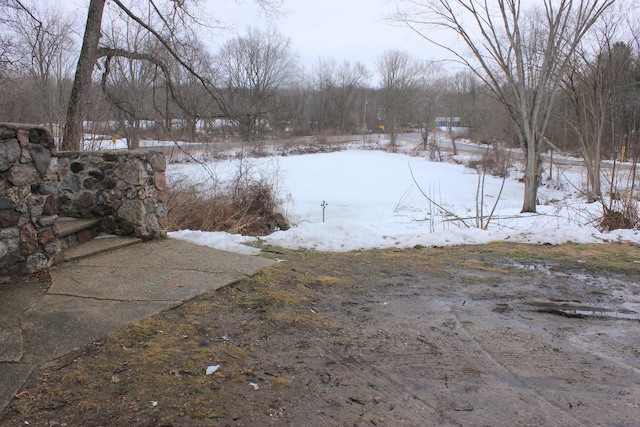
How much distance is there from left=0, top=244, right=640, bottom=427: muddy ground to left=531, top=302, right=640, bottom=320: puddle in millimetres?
18

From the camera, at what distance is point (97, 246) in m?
5.02

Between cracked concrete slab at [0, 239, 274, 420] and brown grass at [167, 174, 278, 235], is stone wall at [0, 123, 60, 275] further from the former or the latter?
brown grass at [167, 174, 278, 235]

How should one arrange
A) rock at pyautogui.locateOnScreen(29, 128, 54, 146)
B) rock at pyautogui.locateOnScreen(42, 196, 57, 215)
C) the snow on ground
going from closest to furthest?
rock at pyautogui.locateOnScreen(29, 128, 54, 146)
rock at pyautogui.locateOnScreen(42, 196, 57, 215)
the snow on ground

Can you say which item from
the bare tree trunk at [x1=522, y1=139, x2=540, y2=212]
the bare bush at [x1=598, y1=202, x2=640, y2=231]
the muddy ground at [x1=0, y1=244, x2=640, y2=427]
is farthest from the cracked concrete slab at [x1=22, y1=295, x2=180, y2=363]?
the bare tree trunk at [x1=522, y1=139, x2=540, y2=212]

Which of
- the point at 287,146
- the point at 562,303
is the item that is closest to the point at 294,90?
the point at 287,146

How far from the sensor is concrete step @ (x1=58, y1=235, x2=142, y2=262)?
4620mm

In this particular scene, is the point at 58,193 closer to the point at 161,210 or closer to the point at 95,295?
the point at 161,210

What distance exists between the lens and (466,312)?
4031mm

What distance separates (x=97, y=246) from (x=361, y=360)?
3436mm

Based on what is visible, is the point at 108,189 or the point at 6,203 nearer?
the point at 6,203

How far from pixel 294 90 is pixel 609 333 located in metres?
58.2

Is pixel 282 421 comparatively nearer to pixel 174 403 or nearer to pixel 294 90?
pixel 174 403

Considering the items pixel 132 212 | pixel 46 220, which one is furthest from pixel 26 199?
pixel 132 212

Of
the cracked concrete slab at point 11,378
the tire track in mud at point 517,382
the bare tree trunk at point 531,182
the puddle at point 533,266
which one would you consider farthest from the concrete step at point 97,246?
the bare tree trunk at point 531,182
